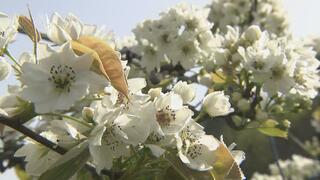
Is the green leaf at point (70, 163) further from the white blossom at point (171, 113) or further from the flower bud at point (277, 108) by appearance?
the flower bud at point (277, 108)

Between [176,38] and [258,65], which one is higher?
[258,65]

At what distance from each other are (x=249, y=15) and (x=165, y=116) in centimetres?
312

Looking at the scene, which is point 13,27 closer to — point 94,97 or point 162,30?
Answer: point 94,97

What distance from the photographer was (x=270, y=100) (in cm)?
231

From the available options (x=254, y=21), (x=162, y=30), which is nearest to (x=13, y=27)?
(x=162, y=30)

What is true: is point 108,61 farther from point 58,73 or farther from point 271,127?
point 271,127

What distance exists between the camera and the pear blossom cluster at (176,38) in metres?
2.71

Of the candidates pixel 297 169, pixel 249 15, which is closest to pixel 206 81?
pixel 249 15

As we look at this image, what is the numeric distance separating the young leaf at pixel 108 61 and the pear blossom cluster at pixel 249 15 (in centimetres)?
292

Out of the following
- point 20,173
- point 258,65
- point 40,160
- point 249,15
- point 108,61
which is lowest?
point 20,173

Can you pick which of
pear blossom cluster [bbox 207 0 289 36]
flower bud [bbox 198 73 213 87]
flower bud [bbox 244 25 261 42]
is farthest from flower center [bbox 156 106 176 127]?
pear blossom cluster [bbox 207 0 289 36]

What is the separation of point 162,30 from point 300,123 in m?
13.2

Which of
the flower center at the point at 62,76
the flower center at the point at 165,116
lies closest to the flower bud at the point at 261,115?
the flower center at the point at 165,116

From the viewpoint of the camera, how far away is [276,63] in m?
2.13
